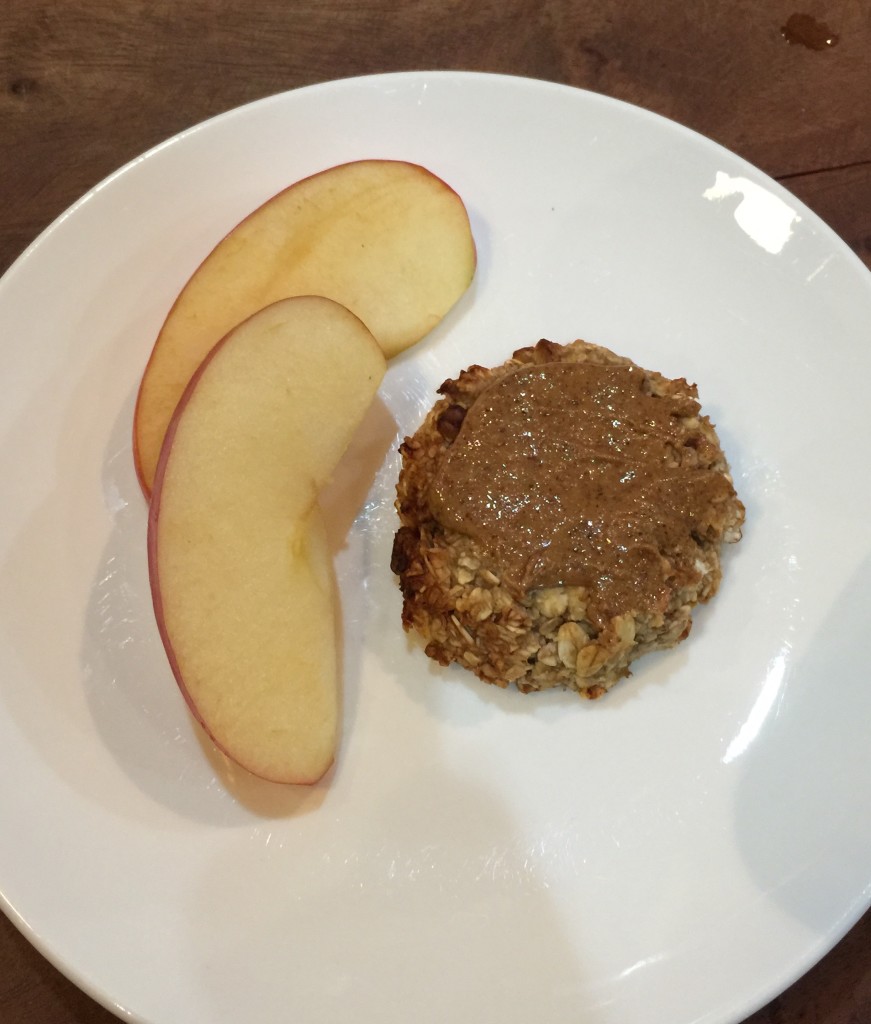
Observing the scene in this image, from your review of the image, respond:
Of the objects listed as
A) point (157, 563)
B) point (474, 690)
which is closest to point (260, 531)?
point (157, 563)

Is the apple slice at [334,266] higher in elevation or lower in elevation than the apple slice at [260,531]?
higher

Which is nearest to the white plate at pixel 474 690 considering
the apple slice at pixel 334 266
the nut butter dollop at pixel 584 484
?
the apple slice at pixel 334 266

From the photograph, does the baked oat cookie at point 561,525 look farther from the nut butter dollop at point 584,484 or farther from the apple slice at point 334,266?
the apple slice at point 334,266

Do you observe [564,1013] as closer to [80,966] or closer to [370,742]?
[370,742]

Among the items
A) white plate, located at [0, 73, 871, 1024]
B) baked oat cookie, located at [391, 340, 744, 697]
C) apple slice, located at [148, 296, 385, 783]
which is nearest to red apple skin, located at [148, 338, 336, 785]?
apple slice, located at [148, 296, 385, 783]

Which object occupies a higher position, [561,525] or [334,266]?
[334,266]

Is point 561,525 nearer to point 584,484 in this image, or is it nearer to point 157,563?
point 584,484

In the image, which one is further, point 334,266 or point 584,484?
point 334,266

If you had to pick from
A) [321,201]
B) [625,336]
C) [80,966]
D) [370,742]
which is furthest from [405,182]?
[80,966]
